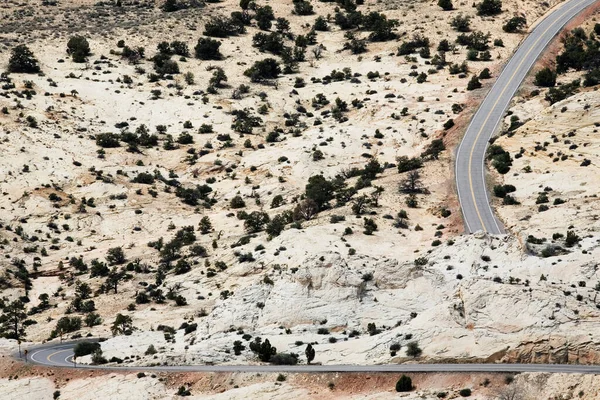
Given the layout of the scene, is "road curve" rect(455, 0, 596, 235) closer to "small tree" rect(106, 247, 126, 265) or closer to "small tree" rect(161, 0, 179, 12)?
"small tree" rect(106, 247, 126, 265)

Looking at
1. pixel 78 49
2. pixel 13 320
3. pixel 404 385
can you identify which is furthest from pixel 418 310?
pixel 78 49

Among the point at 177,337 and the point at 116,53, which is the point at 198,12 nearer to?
the point at 116,53

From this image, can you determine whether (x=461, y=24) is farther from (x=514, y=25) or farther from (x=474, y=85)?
(x=474, y=85)

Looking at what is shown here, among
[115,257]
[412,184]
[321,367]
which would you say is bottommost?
[115,257]

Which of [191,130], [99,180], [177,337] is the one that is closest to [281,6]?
[191,130]

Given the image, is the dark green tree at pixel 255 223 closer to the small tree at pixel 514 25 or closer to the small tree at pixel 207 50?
the small tree at pixel 207 50

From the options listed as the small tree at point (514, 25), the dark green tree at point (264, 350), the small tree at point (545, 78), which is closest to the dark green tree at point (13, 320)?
the dark green tree at point (264, 350)
